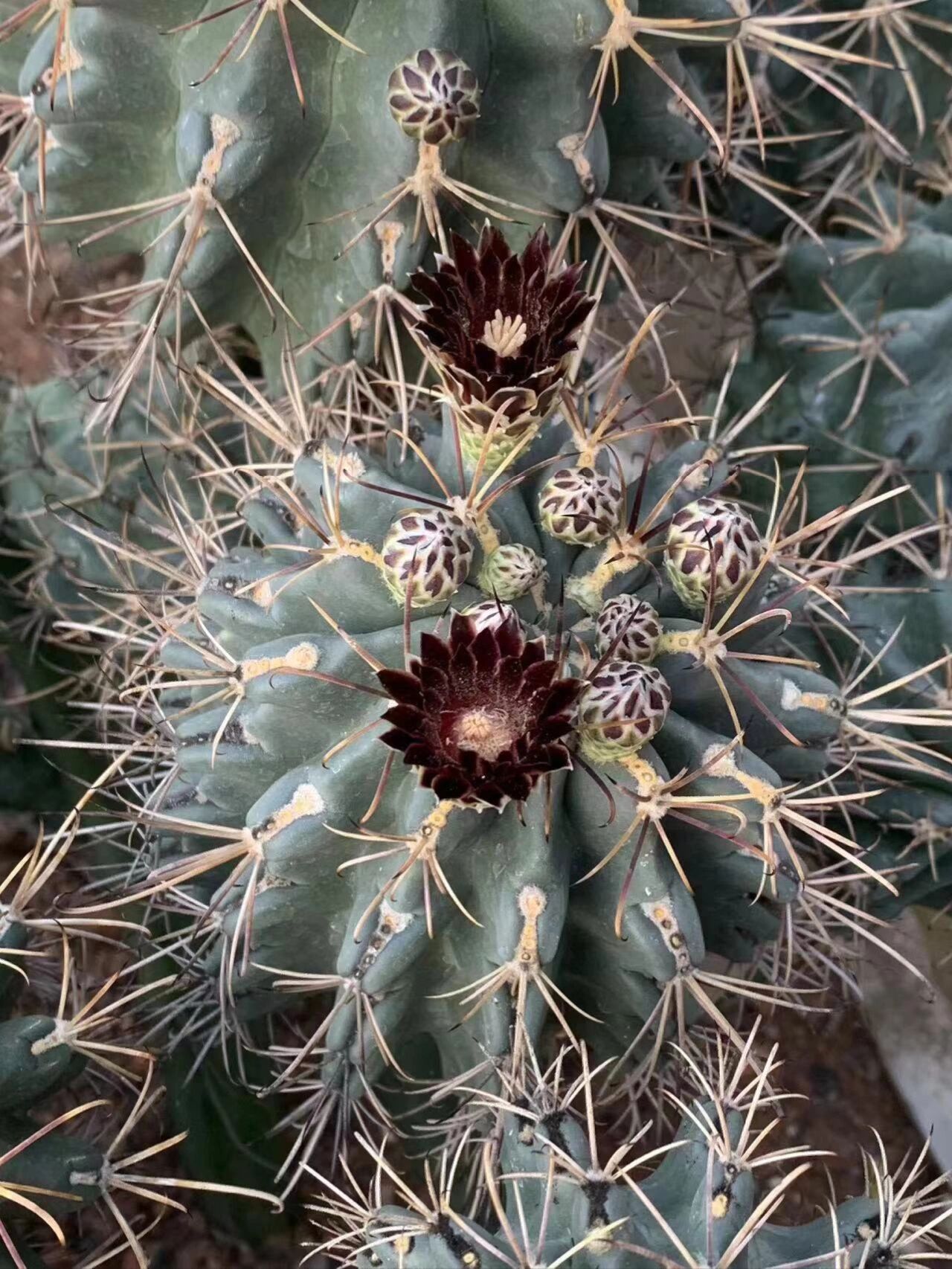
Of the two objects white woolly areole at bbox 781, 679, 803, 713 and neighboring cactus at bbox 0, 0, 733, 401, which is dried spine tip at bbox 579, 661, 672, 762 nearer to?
white woolly areole at bbox 781, 679, 803, 713

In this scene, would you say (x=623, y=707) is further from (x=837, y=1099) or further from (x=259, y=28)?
(x=837, y=1099)

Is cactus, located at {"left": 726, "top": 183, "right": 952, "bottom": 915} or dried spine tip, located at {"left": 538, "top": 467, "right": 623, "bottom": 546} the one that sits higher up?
dried spine tip, located at {"left": 538, "top": 467, "right": 623, "bottom": 546}

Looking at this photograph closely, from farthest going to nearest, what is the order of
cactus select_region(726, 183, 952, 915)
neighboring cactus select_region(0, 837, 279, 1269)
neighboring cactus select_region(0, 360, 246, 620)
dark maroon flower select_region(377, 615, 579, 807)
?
neighboring cactus select_region(0, 360, 246, 620) < cactus select_region(726, 183, 952, 915) < neighboring cactus select_region(0, 837, 279, 1269) < dark maroon flower select_region(377, 615, 579, 807)

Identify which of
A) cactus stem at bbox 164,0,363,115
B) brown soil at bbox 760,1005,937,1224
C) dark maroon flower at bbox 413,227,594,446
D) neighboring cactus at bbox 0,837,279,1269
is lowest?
brown soil at bbox 760,1005,937,1224

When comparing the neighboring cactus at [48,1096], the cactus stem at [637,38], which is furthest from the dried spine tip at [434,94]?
the neighboring cactus at [48,1096]

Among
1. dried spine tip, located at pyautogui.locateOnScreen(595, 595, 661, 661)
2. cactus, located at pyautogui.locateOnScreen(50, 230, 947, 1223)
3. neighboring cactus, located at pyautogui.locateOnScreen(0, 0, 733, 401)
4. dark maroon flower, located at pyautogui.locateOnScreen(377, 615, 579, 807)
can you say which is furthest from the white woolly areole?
neighboring cactus, located at pyautogui.locateOnScreen(0, 0, 733, 401)

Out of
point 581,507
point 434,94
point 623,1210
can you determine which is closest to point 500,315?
point 581,507

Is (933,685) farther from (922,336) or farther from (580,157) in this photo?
(580,157)
